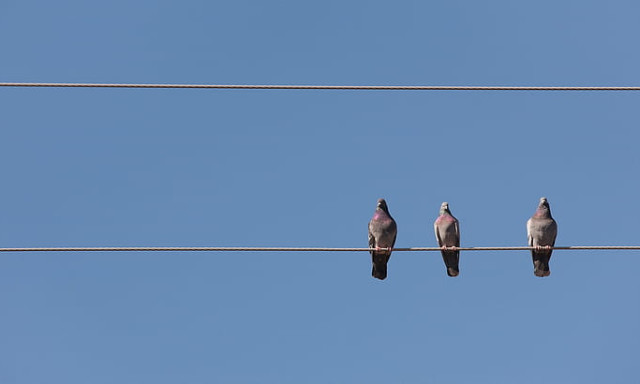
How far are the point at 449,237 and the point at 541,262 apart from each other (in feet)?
3.61

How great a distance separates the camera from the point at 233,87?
42.4 ft

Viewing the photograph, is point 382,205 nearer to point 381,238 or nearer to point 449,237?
point 381,238

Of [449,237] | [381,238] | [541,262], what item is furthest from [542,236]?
[381,238]

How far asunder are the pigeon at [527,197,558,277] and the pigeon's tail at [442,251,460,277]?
0.87 meters

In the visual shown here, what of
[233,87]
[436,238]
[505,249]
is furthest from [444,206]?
[233,87]

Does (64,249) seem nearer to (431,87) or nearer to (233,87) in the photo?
(233,87)

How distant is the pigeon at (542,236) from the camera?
56.7 feet

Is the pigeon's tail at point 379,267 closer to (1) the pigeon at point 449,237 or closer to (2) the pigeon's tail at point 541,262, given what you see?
(1) the pigeon at point 449,237

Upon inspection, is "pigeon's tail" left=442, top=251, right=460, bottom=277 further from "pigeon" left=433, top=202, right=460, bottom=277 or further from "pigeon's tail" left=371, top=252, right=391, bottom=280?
"pigeon's tail" left=371, top=252, right=391, bottom=280

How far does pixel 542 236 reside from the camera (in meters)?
17.3

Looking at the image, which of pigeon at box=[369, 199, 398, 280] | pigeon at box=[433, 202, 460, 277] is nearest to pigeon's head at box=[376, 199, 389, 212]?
pigeon at box=[369, 199, 398, 280]

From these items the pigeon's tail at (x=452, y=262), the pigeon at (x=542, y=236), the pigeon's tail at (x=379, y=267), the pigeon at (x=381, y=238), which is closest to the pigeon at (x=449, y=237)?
the pigeon's tail at (x=452, y=262)

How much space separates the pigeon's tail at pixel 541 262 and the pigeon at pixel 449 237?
886 mm

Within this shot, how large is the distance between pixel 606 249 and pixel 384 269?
4.57 metres
